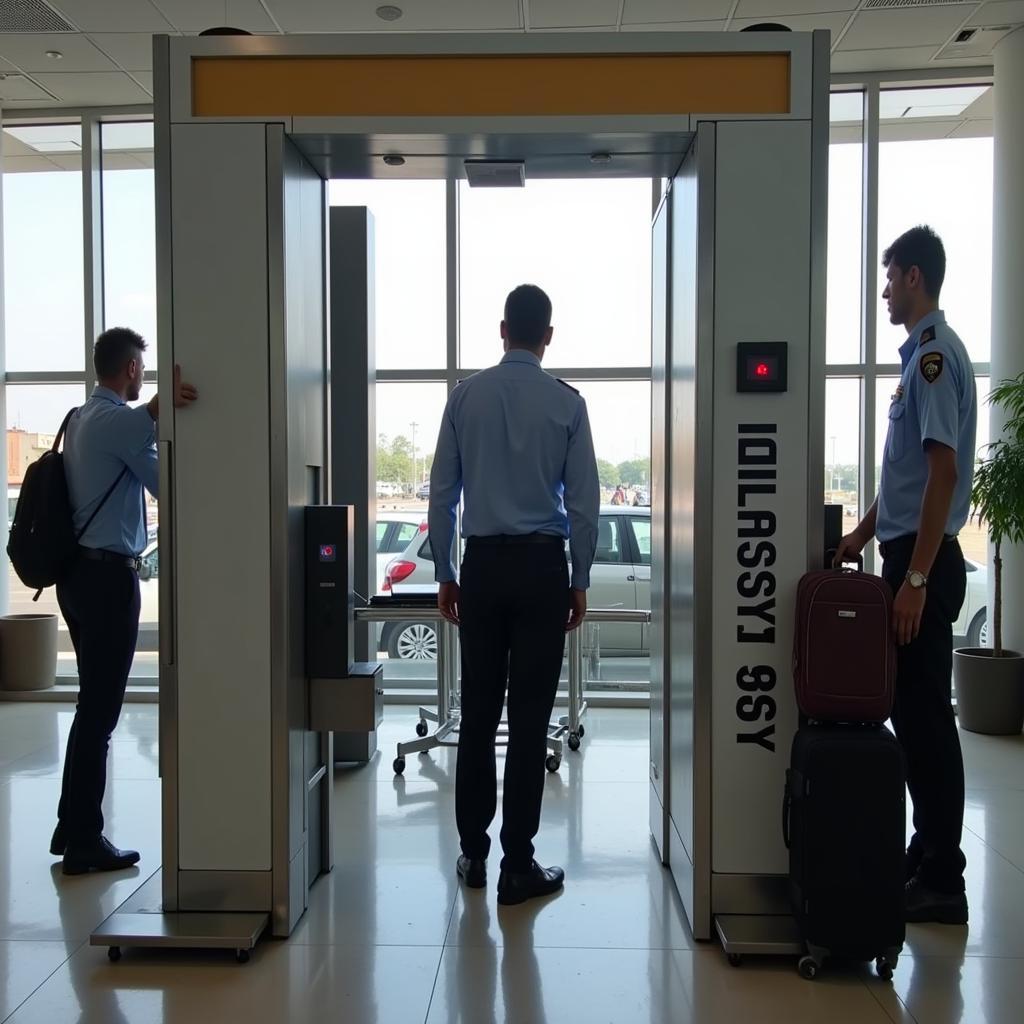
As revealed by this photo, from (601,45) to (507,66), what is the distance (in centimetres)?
26

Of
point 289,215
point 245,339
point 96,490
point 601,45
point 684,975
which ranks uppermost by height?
point 601,45

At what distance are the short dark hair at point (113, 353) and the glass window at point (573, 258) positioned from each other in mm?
2953

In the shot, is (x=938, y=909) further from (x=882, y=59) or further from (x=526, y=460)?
(x=882, y=59)

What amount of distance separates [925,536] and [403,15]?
4071mm

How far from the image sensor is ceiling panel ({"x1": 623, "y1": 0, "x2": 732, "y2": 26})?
4.82 m

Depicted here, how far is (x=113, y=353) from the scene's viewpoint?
124 inches

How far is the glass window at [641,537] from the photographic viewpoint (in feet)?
18.8

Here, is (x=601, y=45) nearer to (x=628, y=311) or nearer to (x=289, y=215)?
(x=289, y=215)

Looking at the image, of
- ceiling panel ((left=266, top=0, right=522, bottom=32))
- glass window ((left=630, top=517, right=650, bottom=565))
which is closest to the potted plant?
glass window ((left=630, top=517, right=650, bottom=565))

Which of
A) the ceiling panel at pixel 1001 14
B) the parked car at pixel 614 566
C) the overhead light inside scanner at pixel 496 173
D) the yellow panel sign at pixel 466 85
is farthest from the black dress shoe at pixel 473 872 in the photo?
the ceiling panel at pixel 1001 14

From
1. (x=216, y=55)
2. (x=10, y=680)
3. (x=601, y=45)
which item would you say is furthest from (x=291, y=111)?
(x=10, y=680)

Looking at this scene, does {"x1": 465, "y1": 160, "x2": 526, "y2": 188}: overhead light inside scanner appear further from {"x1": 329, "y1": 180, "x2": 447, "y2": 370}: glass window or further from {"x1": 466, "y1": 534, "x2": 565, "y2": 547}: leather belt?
{"x1": 329, "y1": 180, "x2": 447, "y2": 370}: glass window

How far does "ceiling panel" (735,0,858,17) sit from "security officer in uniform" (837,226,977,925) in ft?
8.78

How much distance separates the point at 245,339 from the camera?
2.61 metres
